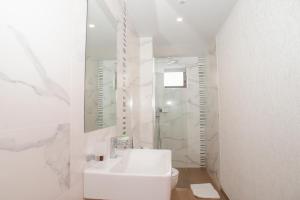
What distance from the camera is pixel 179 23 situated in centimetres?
274

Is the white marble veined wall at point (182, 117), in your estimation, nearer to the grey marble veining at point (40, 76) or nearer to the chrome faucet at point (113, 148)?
the chrome faucet at point (113, 148)

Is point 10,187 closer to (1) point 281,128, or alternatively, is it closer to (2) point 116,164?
(2) point 116,164

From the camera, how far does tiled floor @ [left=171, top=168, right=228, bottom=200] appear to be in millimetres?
2771

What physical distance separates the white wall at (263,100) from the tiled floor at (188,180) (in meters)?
0.56

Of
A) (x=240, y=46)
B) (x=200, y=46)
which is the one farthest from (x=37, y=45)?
(x=200, y=46)

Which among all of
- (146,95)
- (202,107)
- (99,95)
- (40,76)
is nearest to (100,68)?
(99,95)

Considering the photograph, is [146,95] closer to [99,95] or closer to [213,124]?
[213,124]

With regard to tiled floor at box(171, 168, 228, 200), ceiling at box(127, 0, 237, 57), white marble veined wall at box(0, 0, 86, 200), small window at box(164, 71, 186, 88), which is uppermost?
ceiling at box(127, 0, 237, 57)

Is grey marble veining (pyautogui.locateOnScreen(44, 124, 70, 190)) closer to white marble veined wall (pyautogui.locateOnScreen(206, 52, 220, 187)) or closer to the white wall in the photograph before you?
the white wall

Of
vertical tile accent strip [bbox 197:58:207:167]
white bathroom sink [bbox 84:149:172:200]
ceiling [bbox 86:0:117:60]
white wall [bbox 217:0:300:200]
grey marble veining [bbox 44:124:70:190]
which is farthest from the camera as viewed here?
vertical tile accent strip [bbox 197:58:207:167]

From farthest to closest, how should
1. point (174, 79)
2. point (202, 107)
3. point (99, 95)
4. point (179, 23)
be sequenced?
1. point (174, 79)
2. point (202, 107)
3. point (179, 23)
4. point (99, 95)

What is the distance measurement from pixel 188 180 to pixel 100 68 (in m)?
2.65

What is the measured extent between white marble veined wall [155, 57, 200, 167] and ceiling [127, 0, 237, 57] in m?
0.54

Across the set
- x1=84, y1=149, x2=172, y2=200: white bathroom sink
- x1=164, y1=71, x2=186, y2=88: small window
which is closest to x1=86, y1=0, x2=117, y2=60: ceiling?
x1=84, y1=149, x2=172, y2=200: white bathroom sink
